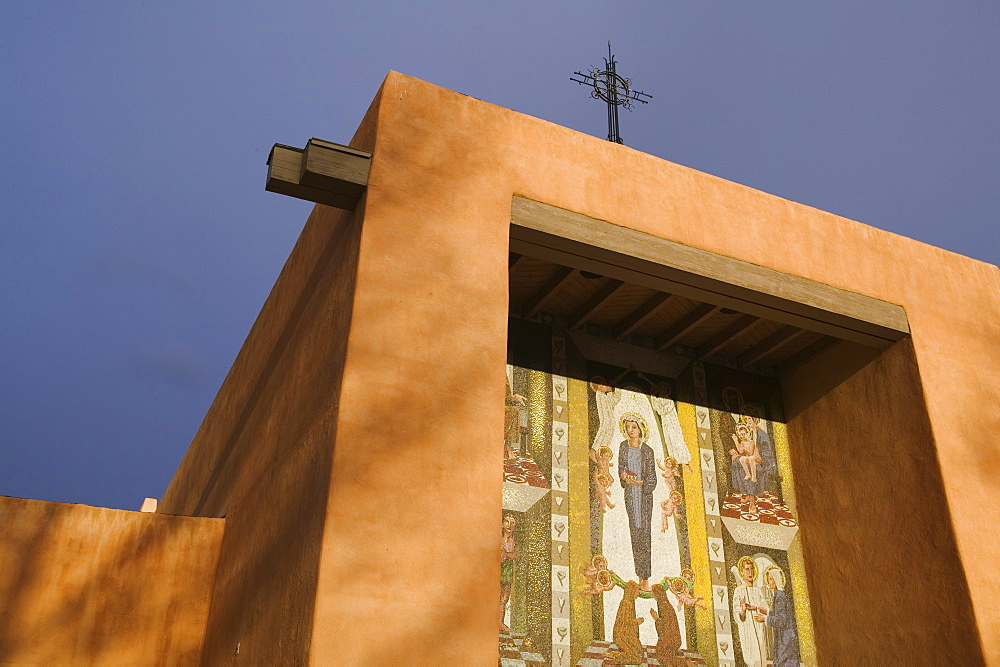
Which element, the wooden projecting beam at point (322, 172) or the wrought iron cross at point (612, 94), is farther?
the wrought iron cross at point (612, 94)

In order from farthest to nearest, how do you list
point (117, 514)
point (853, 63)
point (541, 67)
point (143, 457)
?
point (541, 67) → point (143, 457) → point (853, 63) → point (117, 514)

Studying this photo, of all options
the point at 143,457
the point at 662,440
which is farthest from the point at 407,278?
the point at 143,457

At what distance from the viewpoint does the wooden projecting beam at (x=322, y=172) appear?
448 cm

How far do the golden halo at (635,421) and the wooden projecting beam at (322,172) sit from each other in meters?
2.70

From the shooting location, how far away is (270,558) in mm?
4531

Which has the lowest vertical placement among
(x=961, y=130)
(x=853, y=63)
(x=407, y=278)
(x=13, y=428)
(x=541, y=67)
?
(x=407, y=278)

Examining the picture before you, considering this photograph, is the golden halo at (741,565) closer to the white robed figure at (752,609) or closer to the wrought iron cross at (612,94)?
the white robed figure at (752,609)

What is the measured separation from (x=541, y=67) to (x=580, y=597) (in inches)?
4298

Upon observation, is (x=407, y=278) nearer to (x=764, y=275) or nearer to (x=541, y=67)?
(x=764, y=275)

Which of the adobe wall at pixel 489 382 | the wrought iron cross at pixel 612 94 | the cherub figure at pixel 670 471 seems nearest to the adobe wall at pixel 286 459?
the adobe wall at pixel 489 382

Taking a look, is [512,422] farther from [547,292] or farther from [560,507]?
[547,292]

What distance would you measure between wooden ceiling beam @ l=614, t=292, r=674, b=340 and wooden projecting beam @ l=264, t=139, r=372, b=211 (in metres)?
2.54

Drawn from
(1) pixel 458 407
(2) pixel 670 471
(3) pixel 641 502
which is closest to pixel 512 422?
(3) pixel 641 502

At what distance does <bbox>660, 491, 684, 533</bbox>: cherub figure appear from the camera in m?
6.20
